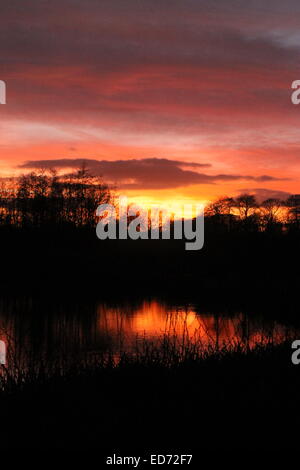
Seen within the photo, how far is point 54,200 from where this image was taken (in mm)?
49094

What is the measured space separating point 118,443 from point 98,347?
30.1 feet

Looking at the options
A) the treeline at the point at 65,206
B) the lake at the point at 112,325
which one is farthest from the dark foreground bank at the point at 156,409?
the treeline at the point at 65,206

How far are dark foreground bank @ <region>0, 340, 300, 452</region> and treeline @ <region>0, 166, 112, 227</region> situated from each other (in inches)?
1452

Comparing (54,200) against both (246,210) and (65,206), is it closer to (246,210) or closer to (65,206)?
(65,206)

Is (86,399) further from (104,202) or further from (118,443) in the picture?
(104,202)

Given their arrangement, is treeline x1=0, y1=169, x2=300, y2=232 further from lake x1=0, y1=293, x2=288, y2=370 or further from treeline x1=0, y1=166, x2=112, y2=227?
lake x1=0, y1=293, x2=288, y2=370

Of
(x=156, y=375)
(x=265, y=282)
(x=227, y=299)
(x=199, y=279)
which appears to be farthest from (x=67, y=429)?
(x=199, y=279)

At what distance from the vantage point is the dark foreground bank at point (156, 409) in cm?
563

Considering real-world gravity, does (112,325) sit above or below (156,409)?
below

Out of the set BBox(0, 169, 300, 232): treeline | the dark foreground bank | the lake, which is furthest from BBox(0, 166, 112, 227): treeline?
the dark foreground bank

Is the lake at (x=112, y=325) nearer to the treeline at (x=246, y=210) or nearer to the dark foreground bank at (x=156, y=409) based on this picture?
the dark foreground bank at (x=156, y=409)

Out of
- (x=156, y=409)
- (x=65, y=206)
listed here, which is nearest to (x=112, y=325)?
(x=156, y=409)

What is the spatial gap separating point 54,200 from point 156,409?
144 ft
